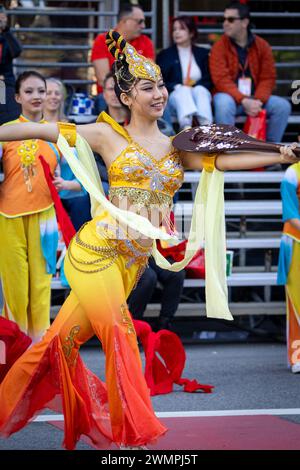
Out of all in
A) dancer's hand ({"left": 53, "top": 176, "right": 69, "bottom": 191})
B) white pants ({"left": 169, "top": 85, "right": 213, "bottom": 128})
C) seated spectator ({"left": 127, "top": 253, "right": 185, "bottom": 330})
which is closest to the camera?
dancer's hand ({"left": 53, "top": 176, "right": 69, "bottom": 191})

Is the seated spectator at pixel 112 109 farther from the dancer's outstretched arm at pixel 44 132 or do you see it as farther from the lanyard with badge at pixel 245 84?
the dancer's outstretched arm at pixel 44 132

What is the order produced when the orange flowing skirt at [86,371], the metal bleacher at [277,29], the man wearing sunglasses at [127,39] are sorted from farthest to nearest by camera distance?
the metal bleacher at [277,29]
the man wearing sunglasses at [127,39]
the orange flowing skirt at [86,371]

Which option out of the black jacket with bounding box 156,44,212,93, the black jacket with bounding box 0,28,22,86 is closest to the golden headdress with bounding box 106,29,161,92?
the black jacket with bounding box 0,28,22,86

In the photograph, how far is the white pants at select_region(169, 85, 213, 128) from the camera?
33.0ft

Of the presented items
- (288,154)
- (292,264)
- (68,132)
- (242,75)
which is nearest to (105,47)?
(242,75)

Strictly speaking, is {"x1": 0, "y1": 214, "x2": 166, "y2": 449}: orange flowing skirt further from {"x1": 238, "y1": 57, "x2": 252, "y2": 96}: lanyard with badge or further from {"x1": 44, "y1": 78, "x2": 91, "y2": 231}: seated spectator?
{"x1": 238, "y1": 57, "x2": 252, "y2": 96}: lanyard with badge

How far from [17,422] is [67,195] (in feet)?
9.57

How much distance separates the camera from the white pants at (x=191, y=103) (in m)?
10.0

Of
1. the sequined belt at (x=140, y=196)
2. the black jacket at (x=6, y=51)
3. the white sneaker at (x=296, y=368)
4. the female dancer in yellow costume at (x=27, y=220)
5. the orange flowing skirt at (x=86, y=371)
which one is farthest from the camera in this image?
the black jacket at (x=6, y=51)

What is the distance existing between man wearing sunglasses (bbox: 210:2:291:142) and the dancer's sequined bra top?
4.75 m

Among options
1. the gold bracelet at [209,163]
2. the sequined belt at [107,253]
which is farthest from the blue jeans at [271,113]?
the sequined belt at [107,253]

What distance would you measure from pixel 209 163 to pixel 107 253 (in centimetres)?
73

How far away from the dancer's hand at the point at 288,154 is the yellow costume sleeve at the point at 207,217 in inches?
21.4

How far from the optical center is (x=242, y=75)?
1039cm
